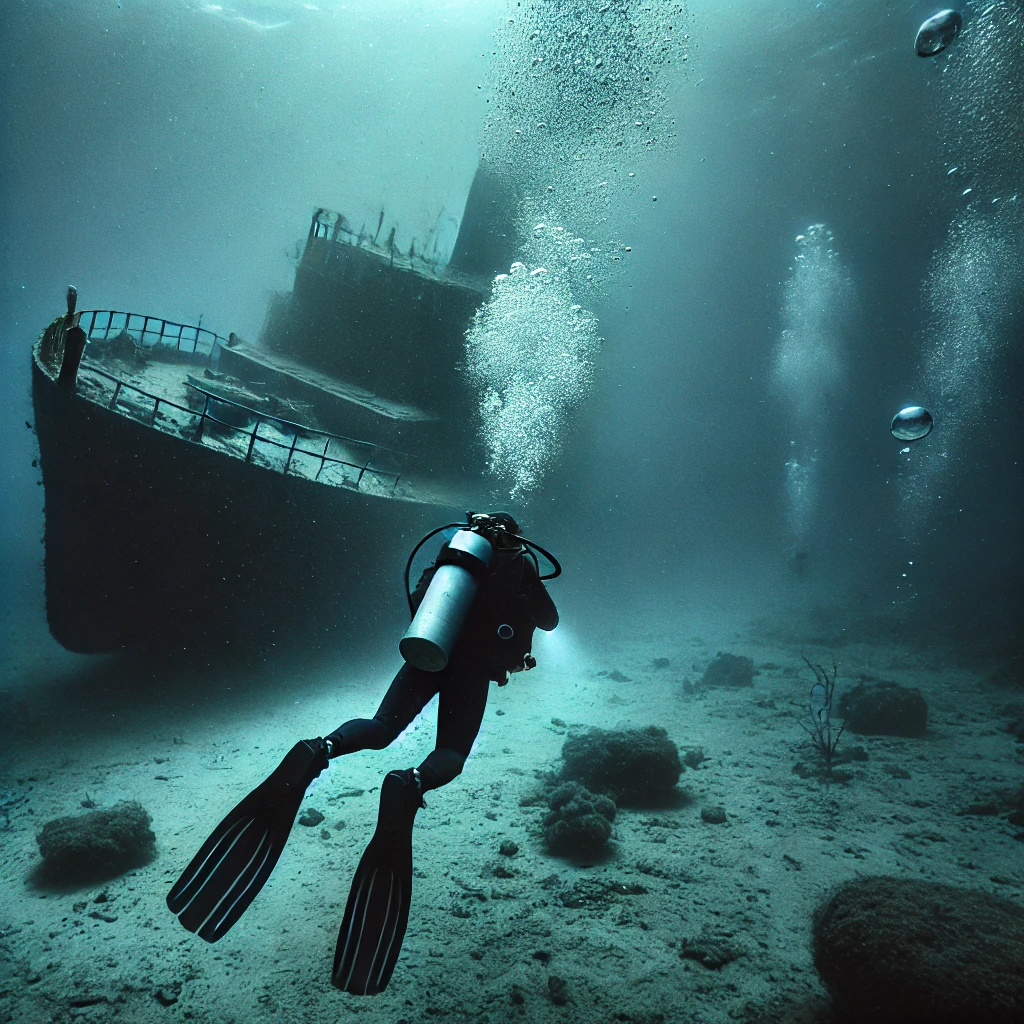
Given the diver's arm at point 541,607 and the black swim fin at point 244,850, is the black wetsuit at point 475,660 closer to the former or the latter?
the diver's arm at point 541,607

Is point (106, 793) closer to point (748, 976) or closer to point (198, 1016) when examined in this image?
point (198, 1016)

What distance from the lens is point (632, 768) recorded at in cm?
622

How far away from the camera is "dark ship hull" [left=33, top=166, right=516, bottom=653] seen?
7.98m

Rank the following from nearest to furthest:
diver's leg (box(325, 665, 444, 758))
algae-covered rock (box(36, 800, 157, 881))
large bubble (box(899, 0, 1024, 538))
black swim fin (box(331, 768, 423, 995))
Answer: black swim fin (box(331, 768, 423, 995)) → diver's leg (box(325, 665, 444, 758)) → algae-covered rock (box(36, 800, 157, 881)) → large bubble (box(899, 0, 1024, 538))

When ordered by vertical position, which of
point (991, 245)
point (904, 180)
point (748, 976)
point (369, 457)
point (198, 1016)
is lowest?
point (198, 1016)

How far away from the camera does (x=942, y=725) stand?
876cm

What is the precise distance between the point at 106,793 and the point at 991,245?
4241cm

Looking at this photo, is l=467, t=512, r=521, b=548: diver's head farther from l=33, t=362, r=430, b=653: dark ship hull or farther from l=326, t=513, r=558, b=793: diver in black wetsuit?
l=33, t=362, r=430, b=653: dark ship hull

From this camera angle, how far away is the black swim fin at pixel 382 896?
97.6 inches

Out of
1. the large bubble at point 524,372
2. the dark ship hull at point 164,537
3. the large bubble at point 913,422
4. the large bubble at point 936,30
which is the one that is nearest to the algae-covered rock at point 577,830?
the dark ship hull at point 164,537

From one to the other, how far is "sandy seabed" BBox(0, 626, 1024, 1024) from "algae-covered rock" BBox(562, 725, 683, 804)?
25 centimetres

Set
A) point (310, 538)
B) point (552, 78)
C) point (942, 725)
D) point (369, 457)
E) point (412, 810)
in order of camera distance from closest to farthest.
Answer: point (412, 810) → point (942, 725) → point (310, 538) → point (369, 457) → point (552, 78)

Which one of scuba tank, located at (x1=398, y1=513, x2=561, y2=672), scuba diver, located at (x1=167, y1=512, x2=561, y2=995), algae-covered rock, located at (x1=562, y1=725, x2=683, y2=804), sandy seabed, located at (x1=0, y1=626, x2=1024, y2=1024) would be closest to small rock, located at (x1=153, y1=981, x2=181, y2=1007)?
sandy seabed, located at (x1=0, y1=626, x2=1024, y2=1024)

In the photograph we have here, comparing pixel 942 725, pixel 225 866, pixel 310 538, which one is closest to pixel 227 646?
pixel 310 538
